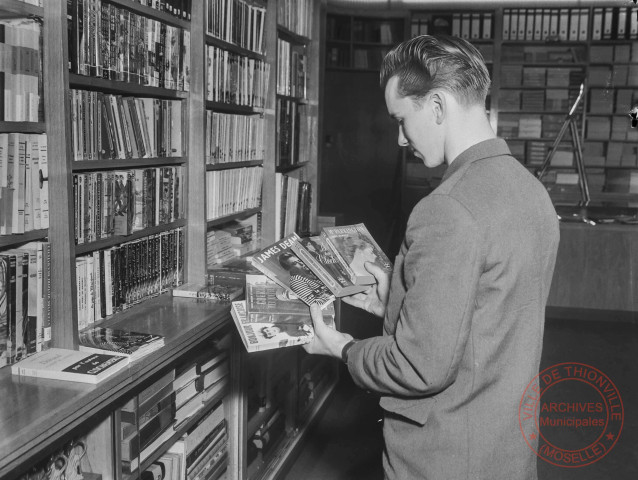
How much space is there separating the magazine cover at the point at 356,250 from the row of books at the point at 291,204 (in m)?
1.15

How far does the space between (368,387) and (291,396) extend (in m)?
1.75

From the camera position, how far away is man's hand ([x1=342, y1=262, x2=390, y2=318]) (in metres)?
1.61

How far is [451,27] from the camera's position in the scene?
720cm

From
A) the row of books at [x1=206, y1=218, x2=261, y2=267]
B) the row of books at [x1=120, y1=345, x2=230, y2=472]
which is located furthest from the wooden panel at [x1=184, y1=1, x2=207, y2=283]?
the row of books at [x1=120, y1=345, x2=230, y2=472]

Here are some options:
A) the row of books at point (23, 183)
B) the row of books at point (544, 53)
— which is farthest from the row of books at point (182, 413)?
the row of books at point (544, 53)

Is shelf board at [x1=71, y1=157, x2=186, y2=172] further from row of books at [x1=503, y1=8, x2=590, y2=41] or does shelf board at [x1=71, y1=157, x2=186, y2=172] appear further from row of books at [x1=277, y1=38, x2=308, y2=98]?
row of books at [x1=503, y1=8, x2=590, y2=41]

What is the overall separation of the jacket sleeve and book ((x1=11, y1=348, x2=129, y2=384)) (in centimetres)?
66

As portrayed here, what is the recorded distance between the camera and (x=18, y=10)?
142 centimetres

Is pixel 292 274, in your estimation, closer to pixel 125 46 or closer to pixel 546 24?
pixel 125 46

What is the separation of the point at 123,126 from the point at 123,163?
102mm

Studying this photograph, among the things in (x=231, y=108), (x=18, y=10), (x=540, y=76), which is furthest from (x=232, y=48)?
(x=540, y=76)

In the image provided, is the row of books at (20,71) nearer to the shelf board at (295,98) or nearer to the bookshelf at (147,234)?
the bookshelf at (147,234)

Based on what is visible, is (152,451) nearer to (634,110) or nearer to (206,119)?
(206,119)

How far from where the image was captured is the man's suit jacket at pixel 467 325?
1038 mm
